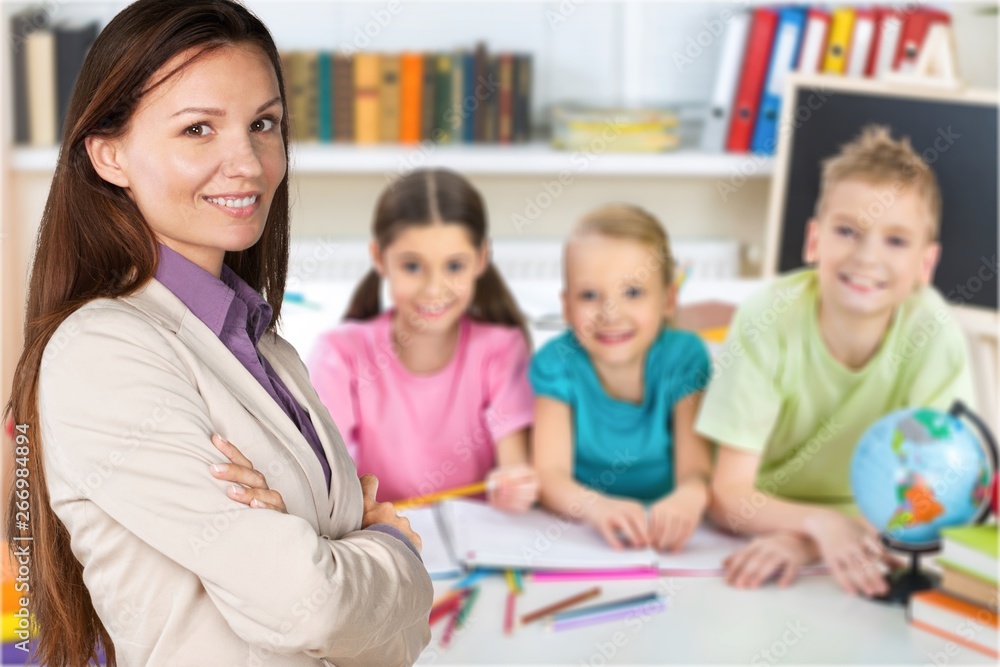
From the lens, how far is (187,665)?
66cm

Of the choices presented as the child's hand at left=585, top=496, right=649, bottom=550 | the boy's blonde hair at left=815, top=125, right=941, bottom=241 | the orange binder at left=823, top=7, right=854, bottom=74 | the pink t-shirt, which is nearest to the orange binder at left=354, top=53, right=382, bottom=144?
the orange binder at left=823, top=7, right=854, bottom=74

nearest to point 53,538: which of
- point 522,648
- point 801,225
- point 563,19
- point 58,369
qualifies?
point 58,369

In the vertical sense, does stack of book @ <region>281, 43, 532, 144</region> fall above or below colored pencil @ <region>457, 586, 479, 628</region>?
above

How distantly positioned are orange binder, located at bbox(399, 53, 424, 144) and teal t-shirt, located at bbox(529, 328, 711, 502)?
1.80 metres

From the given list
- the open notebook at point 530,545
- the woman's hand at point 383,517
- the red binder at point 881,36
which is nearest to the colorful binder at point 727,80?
the red binder at point 881,36

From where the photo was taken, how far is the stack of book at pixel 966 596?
1.39 metres

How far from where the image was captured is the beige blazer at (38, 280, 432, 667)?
631 millimetres

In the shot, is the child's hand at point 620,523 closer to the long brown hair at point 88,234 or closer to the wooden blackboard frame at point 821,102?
the long brown hair at point 88,234

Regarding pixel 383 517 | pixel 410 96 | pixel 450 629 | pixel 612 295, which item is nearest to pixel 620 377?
pixel 612 295

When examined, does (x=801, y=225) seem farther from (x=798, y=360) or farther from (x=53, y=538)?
(x=53, y=538)

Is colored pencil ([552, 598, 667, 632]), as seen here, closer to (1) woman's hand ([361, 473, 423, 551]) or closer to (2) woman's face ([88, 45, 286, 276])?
(1) woman's hand ([361, 473, 423, 551])

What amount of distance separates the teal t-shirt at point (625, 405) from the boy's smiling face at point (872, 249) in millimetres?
244

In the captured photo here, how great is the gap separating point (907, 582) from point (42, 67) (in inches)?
→ 111

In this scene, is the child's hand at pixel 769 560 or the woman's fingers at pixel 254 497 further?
the child's hand at pixel 769 560
